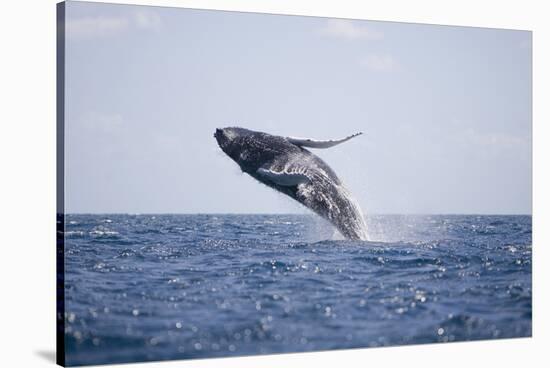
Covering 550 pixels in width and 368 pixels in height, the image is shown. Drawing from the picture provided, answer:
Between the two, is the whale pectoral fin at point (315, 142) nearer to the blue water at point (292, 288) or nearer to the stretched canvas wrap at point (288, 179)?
the stretched canvas wrap at point (288, 179)

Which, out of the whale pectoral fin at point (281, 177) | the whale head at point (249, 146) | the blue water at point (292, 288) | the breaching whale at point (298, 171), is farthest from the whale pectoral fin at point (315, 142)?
the blue water at point (292, 288)

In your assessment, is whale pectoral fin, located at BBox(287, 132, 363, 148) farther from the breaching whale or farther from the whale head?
the whale head

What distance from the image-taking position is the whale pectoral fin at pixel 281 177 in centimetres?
1731

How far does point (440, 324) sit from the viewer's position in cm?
1602

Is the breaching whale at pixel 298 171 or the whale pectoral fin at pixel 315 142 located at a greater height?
the whale pectoral fin at pixel 315 142

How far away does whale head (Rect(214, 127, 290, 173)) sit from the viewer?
656 inches

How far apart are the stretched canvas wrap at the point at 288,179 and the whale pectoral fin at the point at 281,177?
30mm

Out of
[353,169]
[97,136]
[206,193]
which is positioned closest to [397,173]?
[353,169]

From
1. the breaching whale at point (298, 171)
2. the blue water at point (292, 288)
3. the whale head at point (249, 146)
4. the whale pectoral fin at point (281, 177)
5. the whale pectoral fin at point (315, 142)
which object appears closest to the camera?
the blue water at point (292, 288)

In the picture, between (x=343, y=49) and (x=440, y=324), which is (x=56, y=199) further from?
(x=440, y=324)

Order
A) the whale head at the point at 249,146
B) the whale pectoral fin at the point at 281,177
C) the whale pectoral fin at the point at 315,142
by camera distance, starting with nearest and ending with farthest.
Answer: the whale pectoral fin at the point at 315,142 < the whale head at the point at 249,146 < the whale pectoral fin at the point at 281,177

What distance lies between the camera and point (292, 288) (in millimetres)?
15508

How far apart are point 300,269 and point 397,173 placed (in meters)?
2.48

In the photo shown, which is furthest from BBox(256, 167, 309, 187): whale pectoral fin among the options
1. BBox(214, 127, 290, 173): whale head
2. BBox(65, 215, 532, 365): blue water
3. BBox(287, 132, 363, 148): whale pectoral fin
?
BBox(65, 215, 532, 365): blue water
